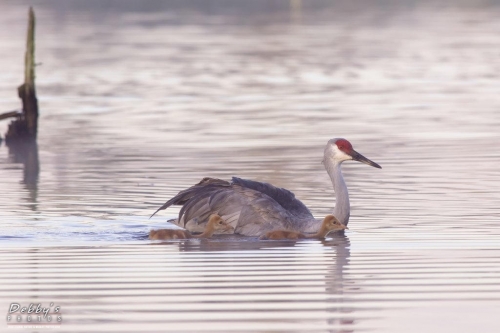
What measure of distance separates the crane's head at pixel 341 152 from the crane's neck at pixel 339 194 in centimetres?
6

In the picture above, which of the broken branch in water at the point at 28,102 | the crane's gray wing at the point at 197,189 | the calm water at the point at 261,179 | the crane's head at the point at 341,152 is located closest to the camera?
the calm water at the point at 261,179

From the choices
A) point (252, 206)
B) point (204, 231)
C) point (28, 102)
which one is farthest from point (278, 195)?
point (28, 102)

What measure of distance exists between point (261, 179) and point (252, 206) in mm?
4635

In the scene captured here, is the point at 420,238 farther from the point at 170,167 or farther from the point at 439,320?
the point at 170,167

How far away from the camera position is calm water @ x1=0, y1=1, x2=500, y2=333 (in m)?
11.3

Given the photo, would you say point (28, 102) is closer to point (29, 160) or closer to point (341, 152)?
point (29, 160)

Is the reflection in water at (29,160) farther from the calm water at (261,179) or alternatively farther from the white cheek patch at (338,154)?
the white cheek patch at (338,154)

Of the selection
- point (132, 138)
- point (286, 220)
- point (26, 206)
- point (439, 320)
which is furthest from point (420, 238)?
point (132, 138)

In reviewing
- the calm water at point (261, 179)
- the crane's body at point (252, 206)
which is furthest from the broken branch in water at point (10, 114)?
the crane's body at point (252, 206)

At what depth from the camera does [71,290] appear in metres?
11.9

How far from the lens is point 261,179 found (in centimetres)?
2048

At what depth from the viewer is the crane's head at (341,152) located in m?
16.5

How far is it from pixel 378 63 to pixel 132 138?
2024 centimetres

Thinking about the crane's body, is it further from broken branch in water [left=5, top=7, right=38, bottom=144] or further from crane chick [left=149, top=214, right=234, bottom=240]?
broken branch in water [left=5, top=7, right=38, bottom=144]
